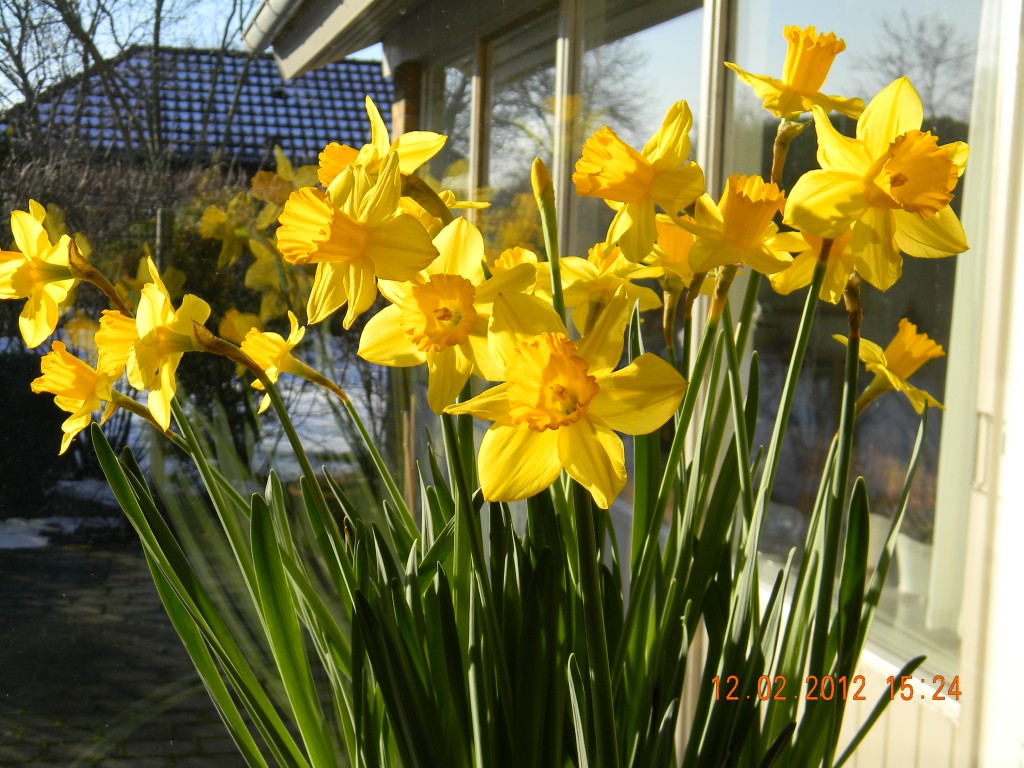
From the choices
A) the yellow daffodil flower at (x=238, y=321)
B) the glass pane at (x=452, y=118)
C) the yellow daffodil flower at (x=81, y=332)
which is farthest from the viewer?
the glass pane at (x=452, y=118)

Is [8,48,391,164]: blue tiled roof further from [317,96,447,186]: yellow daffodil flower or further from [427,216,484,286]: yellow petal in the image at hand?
[427,216,484,286]: yellow petal

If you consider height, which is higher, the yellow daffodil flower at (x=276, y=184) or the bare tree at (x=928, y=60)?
the bare tree at (x=928, y=60)

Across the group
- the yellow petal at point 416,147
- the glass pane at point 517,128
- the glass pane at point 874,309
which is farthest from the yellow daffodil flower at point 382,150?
the glass pane at point 517,128

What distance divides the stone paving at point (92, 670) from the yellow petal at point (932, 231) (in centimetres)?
117

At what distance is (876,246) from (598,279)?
0.49 ft

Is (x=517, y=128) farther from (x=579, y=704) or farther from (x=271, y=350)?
(x=579, y=704)

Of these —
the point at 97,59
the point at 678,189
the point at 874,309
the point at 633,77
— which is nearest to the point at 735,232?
the point at 678,189

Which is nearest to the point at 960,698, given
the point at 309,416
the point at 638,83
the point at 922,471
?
the point at 922,471

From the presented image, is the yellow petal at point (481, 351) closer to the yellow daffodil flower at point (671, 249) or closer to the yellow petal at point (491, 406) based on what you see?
the yellow petal at point (491, 406)

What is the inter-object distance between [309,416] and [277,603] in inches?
35.6

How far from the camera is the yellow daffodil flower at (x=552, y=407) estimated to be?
404mm

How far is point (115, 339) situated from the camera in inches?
20.5

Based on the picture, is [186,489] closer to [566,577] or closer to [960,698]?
[566,577]

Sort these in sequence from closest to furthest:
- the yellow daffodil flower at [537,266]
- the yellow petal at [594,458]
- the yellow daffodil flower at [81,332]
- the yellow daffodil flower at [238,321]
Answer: the yellow petal at [594,458] → the yellow daffodil flower at [537,266] → the yellow daffodil flower at [81,332] → the yellow daffodil flower at [238,321]
